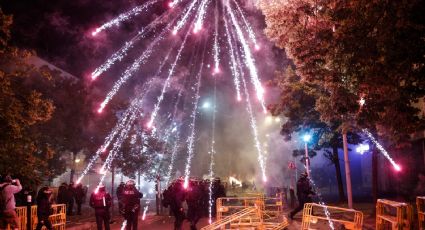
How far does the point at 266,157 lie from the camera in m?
57.0

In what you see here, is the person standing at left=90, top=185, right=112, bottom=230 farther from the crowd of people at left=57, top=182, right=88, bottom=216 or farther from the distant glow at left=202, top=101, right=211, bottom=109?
the distant glow at left=202, top=101, right=211, bottom=109

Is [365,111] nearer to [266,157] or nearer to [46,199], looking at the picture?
[46,199]

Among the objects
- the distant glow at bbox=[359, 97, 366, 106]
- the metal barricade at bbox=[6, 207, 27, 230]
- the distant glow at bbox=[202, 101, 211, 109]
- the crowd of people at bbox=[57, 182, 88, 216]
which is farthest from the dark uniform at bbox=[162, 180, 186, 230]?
the distant glow at bbox=[202, 101, 211, 109]

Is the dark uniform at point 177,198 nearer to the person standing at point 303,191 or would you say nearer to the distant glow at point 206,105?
the person standing at point 303,191

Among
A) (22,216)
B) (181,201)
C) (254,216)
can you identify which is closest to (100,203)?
(22,216)

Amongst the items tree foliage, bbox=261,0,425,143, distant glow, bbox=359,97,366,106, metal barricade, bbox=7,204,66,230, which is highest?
tree foliage, bbox=261,0,425,143

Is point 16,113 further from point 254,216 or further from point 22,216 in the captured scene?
point 254,216

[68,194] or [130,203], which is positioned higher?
[130,203]

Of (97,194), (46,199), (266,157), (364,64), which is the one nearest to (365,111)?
(364,64)

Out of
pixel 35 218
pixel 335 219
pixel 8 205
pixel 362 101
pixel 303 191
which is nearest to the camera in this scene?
pixel 8 205

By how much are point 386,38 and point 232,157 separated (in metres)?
A: 42.0

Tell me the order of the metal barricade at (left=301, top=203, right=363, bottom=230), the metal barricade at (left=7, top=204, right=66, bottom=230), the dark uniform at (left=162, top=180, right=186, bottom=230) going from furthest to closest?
the dark uniform at (left=162, top=180, right=186, bottom=230), the metal barricade at (left=7, top=204, right=66, bottom=230), the metal barricade at (left=301, top=203, right=363, bottom=230)

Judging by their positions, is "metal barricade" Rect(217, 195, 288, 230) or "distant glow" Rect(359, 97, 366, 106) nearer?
"metal barricade" Rect(217, 195, 288, 230)

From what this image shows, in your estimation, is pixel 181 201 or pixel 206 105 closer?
pixel 181 201
